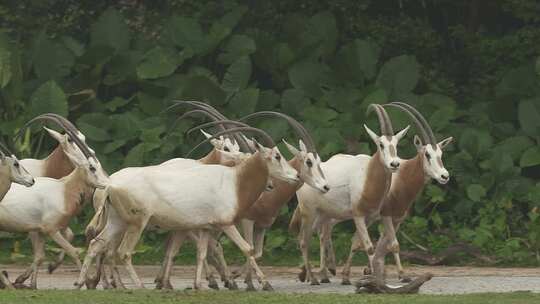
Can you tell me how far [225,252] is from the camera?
2314cm

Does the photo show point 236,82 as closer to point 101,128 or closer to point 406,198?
point 101,128

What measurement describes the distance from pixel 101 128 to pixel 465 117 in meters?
5.98

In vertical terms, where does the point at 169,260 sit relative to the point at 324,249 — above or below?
above

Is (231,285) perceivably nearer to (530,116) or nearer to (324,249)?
(324,249)

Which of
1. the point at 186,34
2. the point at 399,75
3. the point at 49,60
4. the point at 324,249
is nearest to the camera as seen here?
the point at 324,249

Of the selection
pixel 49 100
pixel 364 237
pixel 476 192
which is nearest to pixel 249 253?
pixel 364 237

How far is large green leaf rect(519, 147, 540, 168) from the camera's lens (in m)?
24.5

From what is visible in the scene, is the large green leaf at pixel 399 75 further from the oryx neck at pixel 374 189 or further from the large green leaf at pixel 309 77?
the oryx neck at pixel 374 189

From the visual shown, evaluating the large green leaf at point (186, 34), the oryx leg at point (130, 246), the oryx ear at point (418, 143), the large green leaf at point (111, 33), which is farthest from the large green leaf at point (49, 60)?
the oryx leg at point (130, 246)

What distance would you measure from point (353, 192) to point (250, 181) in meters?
1.96

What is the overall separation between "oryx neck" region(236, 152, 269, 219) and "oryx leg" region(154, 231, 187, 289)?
0.88 metres

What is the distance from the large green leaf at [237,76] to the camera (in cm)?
2627

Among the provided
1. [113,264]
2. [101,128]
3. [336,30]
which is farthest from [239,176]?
[336,30]

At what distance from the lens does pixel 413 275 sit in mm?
20625
